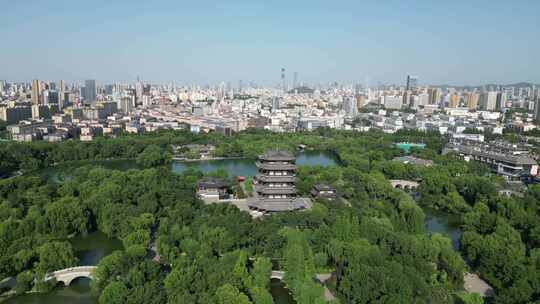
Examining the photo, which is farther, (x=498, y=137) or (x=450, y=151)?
(x=498, y=137)

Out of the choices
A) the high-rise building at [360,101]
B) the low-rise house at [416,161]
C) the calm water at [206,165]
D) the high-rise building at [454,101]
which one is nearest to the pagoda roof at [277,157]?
the calm water at [206,165]

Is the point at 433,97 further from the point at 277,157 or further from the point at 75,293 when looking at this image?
the point at 75,293

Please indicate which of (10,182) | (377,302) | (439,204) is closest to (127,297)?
(377,302)

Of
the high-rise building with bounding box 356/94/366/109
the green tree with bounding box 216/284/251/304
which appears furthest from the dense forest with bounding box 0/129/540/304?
the high-rise building with bounding box 356/94/366/109

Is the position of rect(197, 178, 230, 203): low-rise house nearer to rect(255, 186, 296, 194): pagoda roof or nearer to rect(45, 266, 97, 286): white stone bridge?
rect(255, 186, 296, 194): pagoda roof

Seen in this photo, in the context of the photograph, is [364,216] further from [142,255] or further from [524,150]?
[524,150]

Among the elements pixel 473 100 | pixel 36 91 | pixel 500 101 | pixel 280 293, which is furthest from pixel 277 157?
pixel 500 101

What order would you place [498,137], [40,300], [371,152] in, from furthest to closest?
[498,137] → [371,152] → [40,300]
